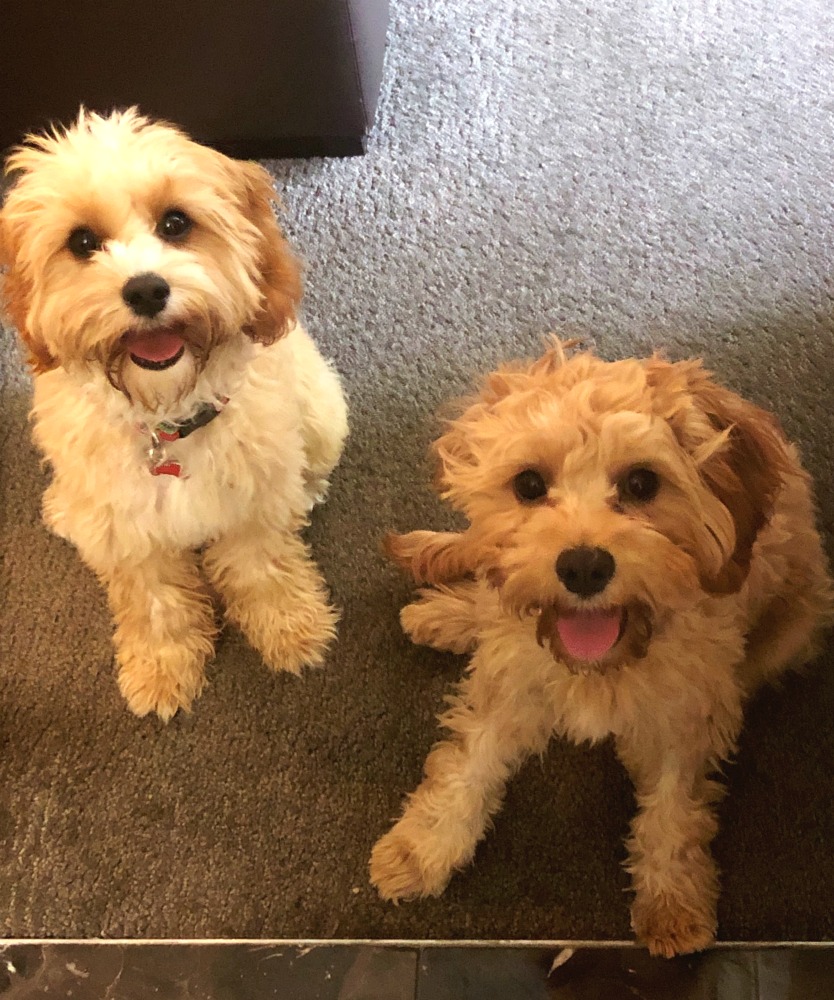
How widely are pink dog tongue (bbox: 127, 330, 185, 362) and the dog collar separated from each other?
151 millimetres

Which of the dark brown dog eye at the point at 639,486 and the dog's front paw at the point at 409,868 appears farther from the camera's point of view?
the dog's front paw at the point at 409,868

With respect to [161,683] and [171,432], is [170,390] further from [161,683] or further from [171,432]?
[161,683]

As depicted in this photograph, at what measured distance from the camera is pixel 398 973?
60.1 inches

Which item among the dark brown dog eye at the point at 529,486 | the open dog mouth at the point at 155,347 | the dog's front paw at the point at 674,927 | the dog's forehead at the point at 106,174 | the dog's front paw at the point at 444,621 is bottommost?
the dog's front paw at the point at 674,927

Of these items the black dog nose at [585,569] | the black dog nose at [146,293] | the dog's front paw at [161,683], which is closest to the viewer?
the black dog nose at [585,569]

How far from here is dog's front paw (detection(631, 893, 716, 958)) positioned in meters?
1.47

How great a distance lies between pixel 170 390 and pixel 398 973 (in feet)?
3.33

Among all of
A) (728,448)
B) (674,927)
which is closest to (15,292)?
(728,448)

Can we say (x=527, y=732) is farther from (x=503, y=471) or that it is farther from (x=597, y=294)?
(x=597, y=294)

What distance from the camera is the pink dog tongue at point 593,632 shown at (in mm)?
1146

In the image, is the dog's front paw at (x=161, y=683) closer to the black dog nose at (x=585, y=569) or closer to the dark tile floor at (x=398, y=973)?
the dark tile floor at (x=398, y=973)

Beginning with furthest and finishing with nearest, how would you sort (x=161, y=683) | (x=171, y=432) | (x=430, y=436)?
(x=430, y=436) → (x=161, y=683) → (x=171, y=432)

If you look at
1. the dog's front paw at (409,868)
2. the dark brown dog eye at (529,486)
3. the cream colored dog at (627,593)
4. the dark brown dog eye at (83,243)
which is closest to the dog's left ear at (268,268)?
the dark brown dog eye at (83,243)

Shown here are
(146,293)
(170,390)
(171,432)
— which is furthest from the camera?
(171,432)
